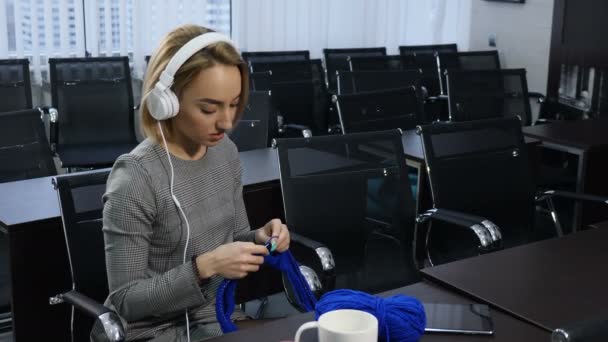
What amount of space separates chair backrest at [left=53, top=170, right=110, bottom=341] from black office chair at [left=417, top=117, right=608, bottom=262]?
1.04 m

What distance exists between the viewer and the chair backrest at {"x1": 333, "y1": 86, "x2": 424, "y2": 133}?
118 inches

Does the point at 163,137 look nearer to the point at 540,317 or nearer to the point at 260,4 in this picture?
the point at 540,317

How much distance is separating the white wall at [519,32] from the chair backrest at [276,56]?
1.64 metres

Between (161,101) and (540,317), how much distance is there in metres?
0.86

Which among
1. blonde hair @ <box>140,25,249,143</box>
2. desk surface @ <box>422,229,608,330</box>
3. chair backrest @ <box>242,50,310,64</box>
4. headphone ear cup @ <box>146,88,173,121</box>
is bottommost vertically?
desk surface @ <box>422,229,608,330</box>

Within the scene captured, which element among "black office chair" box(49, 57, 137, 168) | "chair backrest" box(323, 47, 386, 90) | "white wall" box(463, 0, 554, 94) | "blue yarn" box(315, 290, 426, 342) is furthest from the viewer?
"white wall" box(463, 0, 554, 94)

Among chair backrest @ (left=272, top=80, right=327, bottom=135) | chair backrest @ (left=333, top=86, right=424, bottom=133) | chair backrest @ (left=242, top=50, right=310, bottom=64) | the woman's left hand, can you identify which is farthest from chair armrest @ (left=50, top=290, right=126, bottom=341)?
chair backrest @ (left=242, top=50, right=310, bottom=64)

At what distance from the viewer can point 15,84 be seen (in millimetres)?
4199

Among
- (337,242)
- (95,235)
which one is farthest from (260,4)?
(95,235)

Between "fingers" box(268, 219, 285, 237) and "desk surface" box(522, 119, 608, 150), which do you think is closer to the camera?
"fingers" box(268, 219, 285, 237)

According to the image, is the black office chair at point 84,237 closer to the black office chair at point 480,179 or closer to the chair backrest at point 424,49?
the black office chair at point 480,179

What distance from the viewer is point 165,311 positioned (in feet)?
5.32

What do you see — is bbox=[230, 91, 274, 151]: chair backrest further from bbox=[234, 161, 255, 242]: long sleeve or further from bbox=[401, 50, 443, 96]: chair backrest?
bbox=[401, 50, 443, 96]: chair backrest

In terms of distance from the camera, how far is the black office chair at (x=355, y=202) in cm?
226
